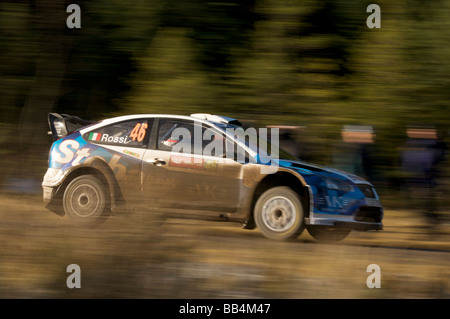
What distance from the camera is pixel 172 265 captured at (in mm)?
5207

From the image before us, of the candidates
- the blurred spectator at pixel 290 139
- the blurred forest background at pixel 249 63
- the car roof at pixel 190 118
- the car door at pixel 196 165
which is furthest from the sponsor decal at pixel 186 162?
the blurred forest background at pixel 249 63

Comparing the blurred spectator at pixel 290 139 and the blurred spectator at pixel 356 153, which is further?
the blurred spectator at pixel 290 139

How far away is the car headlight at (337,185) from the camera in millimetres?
7324

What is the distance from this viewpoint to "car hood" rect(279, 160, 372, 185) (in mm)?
7383

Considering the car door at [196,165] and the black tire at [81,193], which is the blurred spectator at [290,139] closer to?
the car door at [196,165]

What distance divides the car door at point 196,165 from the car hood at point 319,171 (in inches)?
22.5

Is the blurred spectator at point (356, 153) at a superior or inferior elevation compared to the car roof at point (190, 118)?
inferior

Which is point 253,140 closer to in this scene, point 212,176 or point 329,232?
point 212,176

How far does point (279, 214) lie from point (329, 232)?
64 cm

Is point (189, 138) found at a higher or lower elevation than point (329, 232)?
higher

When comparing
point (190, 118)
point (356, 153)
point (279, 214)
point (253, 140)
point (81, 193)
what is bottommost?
point (279, 214)

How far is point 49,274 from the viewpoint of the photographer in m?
5.16

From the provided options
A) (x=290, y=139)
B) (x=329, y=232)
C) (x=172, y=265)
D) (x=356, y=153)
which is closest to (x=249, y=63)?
(x=290, y=139)
